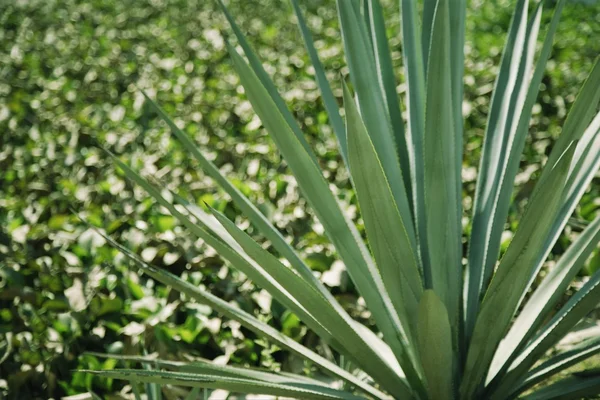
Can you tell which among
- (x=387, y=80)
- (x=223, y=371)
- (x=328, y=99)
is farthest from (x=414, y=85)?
(x=223, y=371)

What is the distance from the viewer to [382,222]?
96 centimetres

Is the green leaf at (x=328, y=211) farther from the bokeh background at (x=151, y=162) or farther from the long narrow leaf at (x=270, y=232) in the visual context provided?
the bokeh background at (x=151, y=162)

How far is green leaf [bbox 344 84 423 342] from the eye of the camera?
89 cm

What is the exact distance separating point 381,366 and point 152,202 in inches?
52.9

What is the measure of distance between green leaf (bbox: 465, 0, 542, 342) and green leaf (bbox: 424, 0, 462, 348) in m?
0.10

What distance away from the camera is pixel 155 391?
133 centimetres

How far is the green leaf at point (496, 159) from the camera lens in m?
1.22

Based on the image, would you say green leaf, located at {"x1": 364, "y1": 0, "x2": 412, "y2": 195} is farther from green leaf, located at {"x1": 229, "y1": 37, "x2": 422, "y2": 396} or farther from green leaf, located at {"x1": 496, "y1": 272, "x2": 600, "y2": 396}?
green leaf, located at {"x1": 496, "y1": 272, "x2": 600, "y2": 396}

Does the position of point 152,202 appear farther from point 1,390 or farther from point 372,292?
point 372,292

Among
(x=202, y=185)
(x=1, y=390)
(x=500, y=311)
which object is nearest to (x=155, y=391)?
(x=1, y=390)

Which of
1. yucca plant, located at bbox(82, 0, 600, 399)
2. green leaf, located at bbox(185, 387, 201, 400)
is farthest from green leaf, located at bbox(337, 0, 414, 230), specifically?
green leaf, located at bbox(185, 387, 201, 400)

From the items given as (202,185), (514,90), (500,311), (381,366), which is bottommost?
(381,366)

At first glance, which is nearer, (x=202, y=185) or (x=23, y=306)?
(x=23, y=306)

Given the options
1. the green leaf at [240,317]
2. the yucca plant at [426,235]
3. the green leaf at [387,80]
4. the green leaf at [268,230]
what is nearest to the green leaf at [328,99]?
the yucca plant at [426,235]
